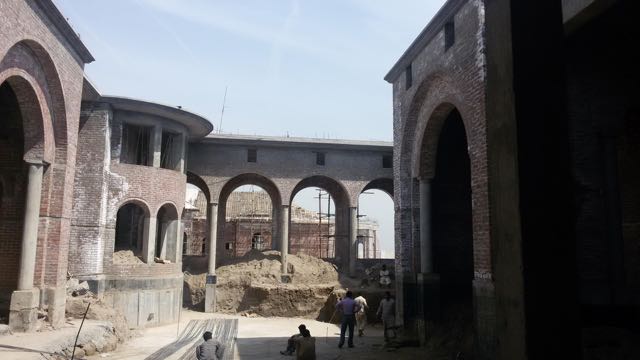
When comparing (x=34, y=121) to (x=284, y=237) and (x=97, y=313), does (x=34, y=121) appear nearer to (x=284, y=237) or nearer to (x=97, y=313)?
(x=97, y=313)

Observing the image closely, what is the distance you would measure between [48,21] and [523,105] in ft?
40.2

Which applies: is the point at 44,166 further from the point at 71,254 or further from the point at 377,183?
the point at 377,183

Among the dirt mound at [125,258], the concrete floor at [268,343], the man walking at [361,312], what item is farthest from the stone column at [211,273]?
the man walking at [361,312]

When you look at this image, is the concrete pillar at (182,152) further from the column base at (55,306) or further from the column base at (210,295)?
the column base at (55,306)

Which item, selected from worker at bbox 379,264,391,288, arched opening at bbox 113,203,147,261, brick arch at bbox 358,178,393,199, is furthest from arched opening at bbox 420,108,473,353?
brick arch at bbox 358,178,393,199

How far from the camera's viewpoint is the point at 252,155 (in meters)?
25.4

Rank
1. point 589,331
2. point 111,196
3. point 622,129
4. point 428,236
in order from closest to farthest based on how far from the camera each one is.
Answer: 1. point 589,331
2. point 622,129
3. point 428,236
4. point 111,196

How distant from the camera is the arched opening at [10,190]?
1294 cm

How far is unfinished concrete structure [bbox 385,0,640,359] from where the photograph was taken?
7.64 feet

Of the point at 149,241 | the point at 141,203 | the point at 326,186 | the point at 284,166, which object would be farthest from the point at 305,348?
the point at 326,186

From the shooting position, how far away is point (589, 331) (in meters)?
9.05

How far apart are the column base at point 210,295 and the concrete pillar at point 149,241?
4401mm

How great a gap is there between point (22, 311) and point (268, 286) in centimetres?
1237

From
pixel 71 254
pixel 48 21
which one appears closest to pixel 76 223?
pixel 71 254
